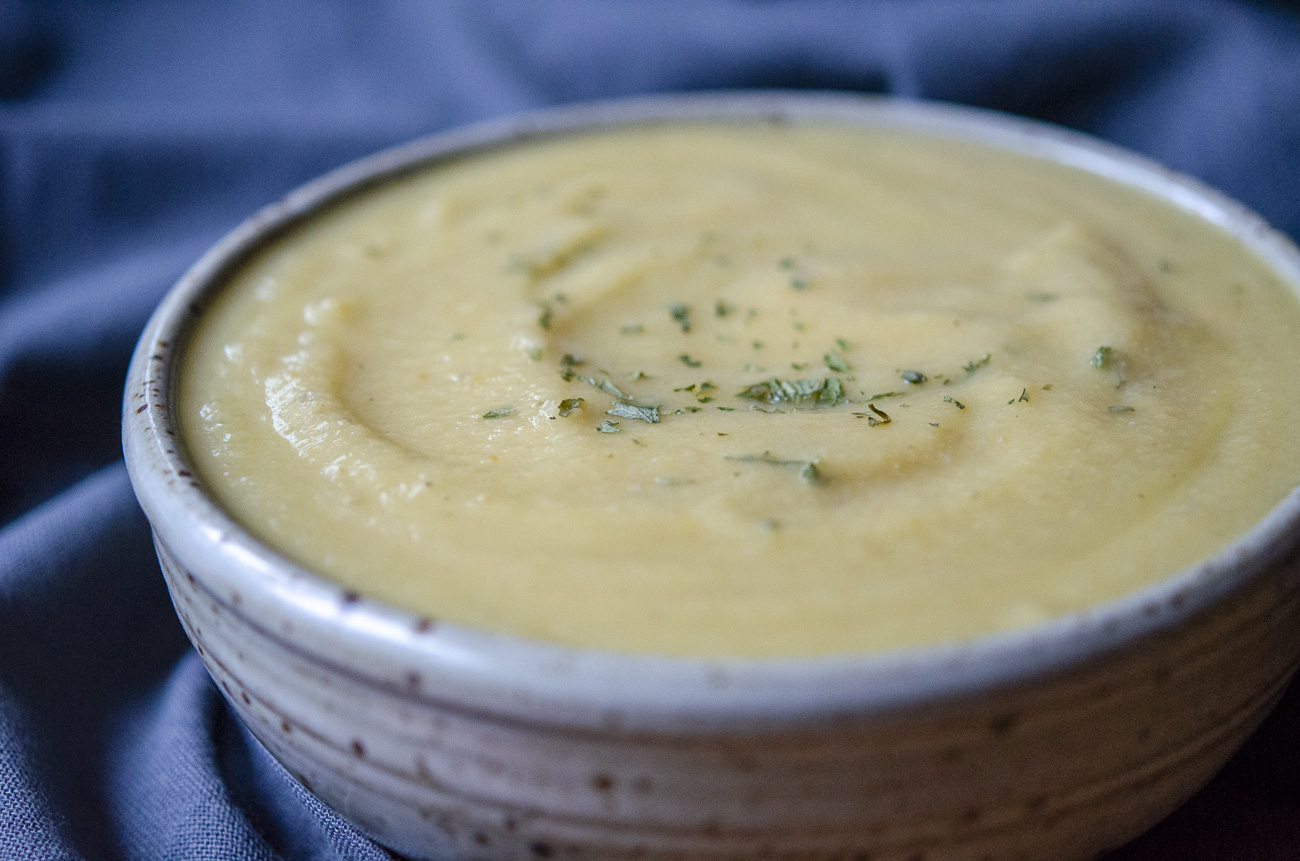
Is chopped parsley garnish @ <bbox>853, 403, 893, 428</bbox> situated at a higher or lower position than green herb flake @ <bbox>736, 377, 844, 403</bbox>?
higher

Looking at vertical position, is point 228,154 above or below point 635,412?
below

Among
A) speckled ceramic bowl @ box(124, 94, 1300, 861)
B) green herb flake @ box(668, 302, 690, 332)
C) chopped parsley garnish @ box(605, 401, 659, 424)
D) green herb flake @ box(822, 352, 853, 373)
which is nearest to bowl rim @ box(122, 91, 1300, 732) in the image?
speckled ceramic bowl @ box(124, 94, 1300, 861)

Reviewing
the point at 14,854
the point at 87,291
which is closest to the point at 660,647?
the point at 14,854

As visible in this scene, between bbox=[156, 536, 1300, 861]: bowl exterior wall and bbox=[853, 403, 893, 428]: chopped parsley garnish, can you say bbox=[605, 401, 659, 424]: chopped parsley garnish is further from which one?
bbox=[156, 536, 1300, 861]: bowl exterior wall

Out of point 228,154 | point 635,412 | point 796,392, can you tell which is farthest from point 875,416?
point 228,154

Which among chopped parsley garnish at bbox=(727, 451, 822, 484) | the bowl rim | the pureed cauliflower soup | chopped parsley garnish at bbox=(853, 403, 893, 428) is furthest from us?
chopped parsley garnish at bbox=(853, 403, 893, 428)

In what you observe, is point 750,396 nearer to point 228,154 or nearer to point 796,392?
point 796,392
